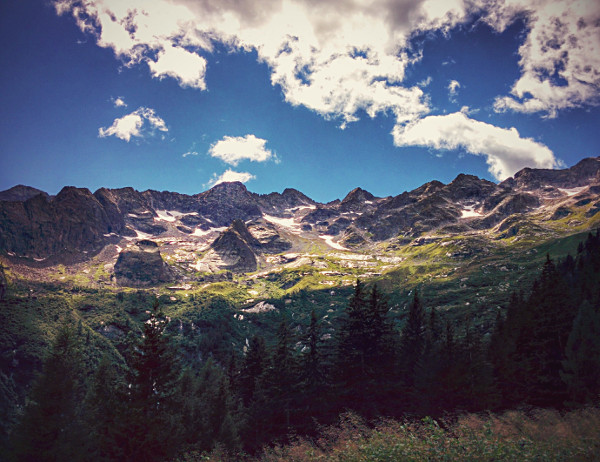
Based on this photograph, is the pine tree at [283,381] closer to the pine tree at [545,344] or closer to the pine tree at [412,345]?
the pine tree at [412,345]

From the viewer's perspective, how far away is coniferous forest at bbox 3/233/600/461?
1127 inches

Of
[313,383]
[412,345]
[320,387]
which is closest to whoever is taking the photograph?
[320,387]

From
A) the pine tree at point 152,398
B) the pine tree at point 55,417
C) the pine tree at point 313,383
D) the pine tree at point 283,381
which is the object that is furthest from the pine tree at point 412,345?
the pine tree at point 55,417

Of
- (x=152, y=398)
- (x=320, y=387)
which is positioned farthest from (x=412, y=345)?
(x=152, y=398)

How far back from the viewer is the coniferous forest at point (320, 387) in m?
28.6

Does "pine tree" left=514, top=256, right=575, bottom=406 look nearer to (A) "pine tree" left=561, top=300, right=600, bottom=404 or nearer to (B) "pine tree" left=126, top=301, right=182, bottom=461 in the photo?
(A) "pine tree" left=561, top=300, right=600, bottom=404

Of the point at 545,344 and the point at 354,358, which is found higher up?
the point at 545,344

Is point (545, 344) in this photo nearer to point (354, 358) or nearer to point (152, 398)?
point (354, 358)

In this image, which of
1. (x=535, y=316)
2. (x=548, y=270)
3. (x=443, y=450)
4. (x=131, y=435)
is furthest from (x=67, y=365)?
(x=548, y=270)

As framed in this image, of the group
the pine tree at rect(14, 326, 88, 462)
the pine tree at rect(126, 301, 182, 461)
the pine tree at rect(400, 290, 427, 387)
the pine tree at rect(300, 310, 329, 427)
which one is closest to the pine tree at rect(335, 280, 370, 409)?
the pine tree at rect(300, 310, 329, 427)

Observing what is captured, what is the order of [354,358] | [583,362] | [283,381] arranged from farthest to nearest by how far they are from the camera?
1. [283,381]
2. [354,358]
3. [583,362]

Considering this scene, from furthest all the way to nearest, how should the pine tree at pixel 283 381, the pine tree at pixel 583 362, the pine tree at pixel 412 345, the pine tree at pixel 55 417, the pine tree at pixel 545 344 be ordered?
the pine tree at pixel 283 381, the pine tree at pixel 412 345, the pine tree at pixel 545 344, the pine tree at pixel 55 417, the pine tree at pixel 583 362

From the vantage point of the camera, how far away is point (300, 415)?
37125 millimetres

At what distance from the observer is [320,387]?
38.1 metres
